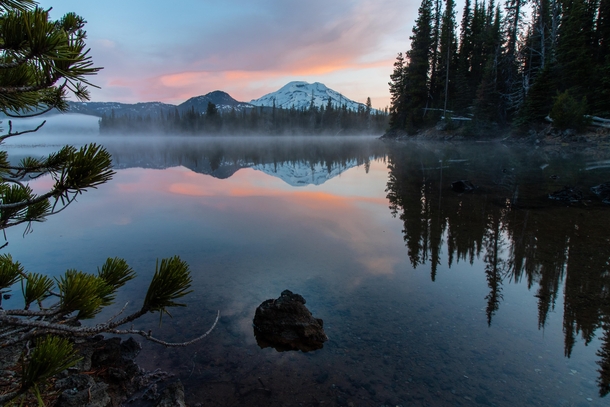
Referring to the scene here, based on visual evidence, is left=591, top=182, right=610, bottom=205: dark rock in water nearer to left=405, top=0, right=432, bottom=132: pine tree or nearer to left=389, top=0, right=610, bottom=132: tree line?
left=389, top=0, right=610, bottom=132: tree line

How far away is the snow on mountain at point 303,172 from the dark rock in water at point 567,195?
1088 centimetres

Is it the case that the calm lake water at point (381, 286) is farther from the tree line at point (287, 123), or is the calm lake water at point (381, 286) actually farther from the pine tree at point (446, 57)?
the tree line at point (287, 123)

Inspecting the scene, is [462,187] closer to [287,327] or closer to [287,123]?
[287,327]

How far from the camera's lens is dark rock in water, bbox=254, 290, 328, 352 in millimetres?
4816

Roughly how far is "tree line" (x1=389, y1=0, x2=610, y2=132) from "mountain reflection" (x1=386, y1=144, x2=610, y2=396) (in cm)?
2317

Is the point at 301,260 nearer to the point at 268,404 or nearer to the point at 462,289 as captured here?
the point at 462,289

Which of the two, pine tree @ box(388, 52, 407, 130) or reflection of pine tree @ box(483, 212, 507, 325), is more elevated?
pine tree @ box(388, 52, 407, 130)

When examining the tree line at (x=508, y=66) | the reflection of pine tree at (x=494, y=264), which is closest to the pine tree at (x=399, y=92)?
the tree line at (x=508, y=66)

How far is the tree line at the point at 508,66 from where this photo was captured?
112ft

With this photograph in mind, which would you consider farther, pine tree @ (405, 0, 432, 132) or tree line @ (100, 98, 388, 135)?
tree line @ (100, 98, 388, 135)

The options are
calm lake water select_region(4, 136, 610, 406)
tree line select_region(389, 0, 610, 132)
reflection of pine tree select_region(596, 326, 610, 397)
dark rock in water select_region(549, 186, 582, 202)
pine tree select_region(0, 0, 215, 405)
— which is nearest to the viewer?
pine tree select_region(0, 0, 215, 405)

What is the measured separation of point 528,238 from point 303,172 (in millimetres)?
16360

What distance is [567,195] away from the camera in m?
12.7

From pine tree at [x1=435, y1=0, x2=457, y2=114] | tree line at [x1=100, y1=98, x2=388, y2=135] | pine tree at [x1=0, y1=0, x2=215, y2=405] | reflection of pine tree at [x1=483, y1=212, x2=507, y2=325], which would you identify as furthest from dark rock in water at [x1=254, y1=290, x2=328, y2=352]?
tree line at [x1=100, y1=98, x2=388, y2=135]
